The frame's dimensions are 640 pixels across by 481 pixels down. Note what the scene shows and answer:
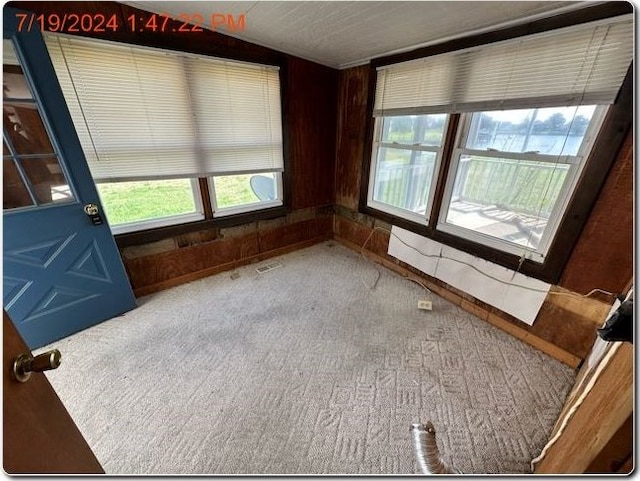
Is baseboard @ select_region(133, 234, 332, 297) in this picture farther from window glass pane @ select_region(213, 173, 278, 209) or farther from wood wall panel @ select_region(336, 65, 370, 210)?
wood wall panel @ select_region(336, 65, 370, 210)

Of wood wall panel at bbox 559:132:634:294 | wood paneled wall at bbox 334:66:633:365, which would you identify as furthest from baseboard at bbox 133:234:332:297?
wood wall panel at bbox 559:132:634:294

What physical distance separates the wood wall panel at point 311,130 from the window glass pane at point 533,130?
1.52 meters

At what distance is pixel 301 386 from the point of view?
1.51 metres

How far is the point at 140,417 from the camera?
52.6 inches

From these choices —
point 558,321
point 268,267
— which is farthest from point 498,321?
point 268,267

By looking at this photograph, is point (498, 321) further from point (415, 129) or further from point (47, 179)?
point (47, 179)

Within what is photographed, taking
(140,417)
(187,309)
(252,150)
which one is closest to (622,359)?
(140,417)

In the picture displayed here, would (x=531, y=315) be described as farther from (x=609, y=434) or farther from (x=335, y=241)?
(x=335, y=241)

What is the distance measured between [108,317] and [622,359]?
2.77 m

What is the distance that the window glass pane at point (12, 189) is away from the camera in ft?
4.75

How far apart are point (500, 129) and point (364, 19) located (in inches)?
47.2

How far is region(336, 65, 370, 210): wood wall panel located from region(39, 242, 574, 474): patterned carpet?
1.41 metres

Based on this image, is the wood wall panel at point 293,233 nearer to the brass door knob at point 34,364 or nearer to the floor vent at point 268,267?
the floor vent at point 268,267

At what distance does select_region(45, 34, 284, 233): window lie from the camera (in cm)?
170
